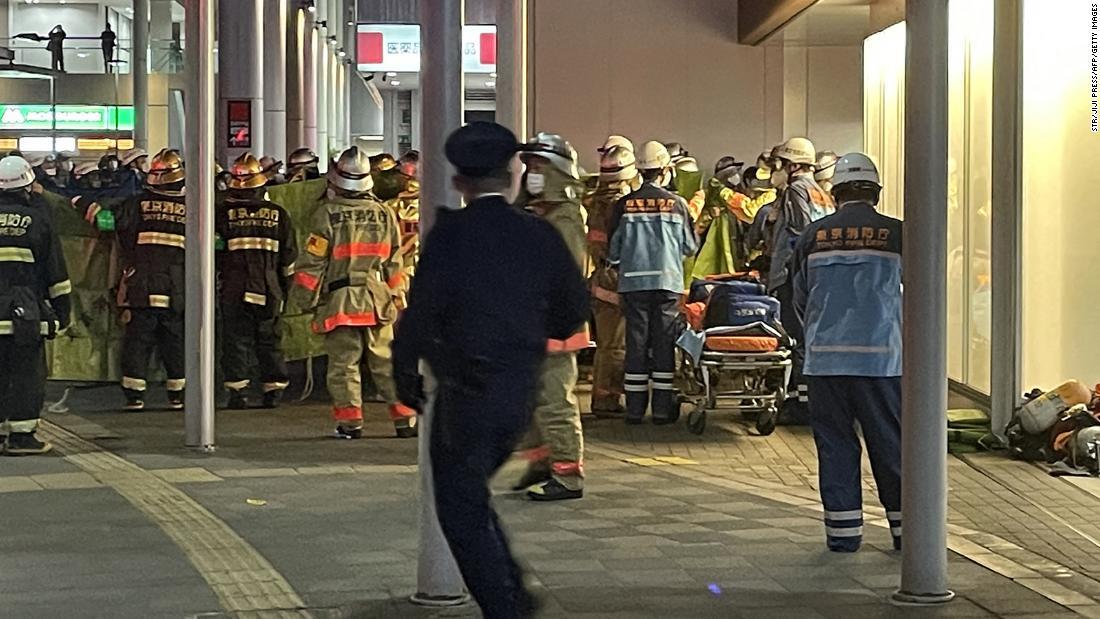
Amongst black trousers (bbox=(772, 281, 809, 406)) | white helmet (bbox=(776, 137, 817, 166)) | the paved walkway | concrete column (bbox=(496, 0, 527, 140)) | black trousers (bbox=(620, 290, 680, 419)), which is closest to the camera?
the paved walkway

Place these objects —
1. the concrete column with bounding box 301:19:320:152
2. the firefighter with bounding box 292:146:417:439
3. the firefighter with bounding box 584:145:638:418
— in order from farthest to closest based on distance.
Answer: the concrete column with bounding box 301:19:320:152 → the firefighter with bounding box 584:145:638:418 → the firefighter with bounding box 292:146:417:439

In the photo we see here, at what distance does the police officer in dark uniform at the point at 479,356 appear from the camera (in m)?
6.16

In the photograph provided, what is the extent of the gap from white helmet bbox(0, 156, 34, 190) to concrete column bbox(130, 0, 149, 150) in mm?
26560

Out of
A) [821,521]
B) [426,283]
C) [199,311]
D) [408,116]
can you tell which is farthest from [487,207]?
[408,116]

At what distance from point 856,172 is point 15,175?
595cm

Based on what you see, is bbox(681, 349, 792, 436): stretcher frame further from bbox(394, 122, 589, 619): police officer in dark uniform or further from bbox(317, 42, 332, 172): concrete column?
bbox(317, 42, 332, 172): concrete column

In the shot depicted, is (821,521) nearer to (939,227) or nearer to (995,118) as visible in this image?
(939,227)

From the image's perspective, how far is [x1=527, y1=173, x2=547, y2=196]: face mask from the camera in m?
10.9

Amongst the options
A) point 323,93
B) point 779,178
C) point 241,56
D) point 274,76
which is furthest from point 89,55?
point 779,178

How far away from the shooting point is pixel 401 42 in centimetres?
3378

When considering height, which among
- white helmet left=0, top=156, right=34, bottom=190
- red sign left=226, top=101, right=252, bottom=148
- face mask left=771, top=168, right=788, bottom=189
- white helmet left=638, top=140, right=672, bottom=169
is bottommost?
white helmet left=0, top=156, right=34, bottom=190

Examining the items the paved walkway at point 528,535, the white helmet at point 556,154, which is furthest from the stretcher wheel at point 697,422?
the white helmet at point 556,154

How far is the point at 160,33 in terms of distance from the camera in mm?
42344

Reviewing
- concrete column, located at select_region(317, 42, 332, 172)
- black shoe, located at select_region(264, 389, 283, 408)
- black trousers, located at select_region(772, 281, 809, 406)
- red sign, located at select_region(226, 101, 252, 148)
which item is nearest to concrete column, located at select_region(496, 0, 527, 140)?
black trousers, located at select_region(772, 281, 809, 406)
